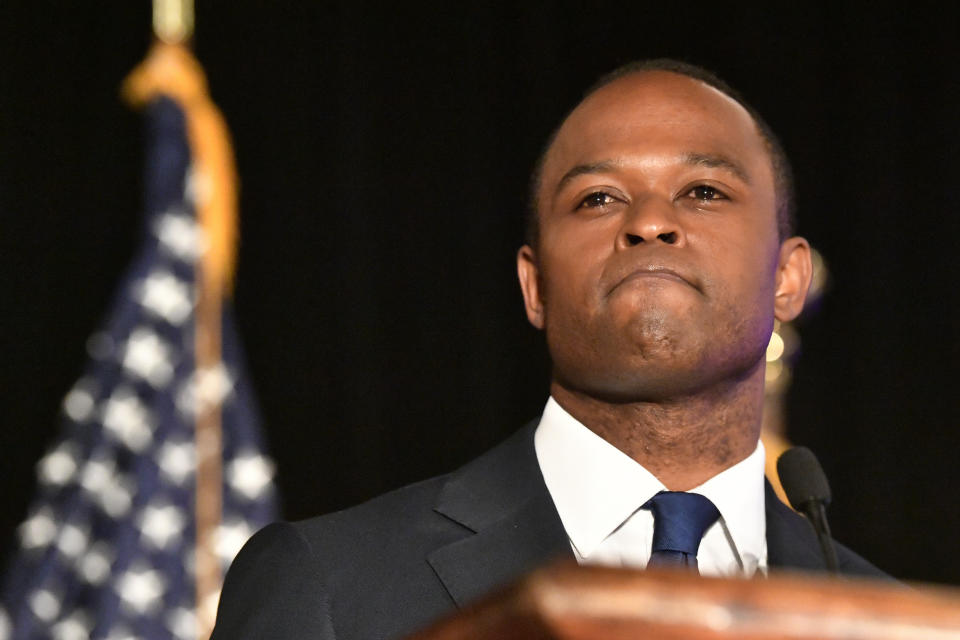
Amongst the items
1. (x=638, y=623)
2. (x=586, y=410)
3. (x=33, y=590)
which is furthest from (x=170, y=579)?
(x=638, y=623)

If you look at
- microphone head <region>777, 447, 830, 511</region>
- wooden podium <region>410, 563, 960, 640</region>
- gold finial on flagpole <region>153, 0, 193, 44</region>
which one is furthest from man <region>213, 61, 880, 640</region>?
gold finial on flagpole <region>153, 0, 193, 44</region>

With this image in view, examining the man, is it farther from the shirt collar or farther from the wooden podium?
the wooden podium

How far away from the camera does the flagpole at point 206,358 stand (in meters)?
3.34

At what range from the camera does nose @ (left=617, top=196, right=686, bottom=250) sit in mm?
1512

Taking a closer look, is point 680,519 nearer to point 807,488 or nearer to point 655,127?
point 807,488

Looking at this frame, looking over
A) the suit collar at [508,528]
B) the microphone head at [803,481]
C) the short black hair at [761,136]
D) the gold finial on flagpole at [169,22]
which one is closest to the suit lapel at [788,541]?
the suit collar at [508,528]

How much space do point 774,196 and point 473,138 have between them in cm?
204

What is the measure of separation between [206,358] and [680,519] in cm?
220

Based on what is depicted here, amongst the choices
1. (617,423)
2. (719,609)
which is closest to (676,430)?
(617,423)

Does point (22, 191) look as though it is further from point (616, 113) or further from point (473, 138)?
point (616, 113)

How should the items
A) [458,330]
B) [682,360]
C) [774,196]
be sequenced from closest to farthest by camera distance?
[682,360] < [774,196] < [458,330]

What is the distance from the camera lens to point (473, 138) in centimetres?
371

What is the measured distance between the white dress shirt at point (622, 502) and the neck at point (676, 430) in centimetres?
2

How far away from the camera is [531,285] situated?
179cm
